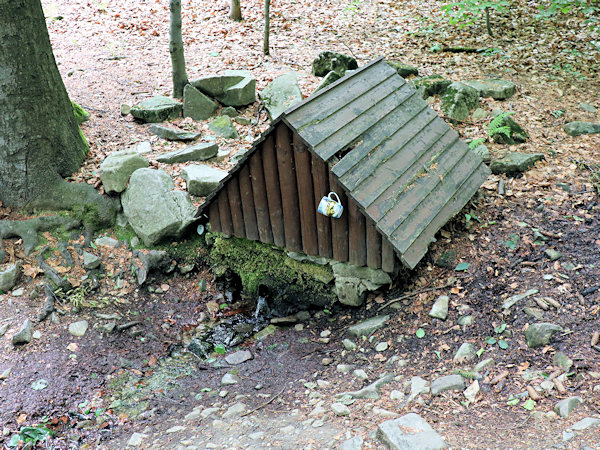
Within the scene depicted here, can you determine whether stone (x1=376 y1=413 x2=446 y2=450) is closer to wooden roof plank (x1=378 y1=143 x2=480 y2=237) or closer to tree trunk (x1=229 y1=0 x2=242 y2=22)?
wooden roof plank (x1=378 y1=143 x2=480 y2=237)

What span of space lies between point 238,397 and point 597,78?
344 inches

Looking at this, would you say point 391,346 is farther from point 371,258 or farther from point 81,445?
point 81,445

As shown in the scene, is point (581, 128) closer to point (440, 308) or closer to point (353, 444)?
point (440, 308)

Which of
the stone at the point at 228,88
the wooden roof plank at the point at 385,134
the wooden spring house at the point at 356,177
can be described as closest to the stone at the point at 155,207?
the wooden spring house at the point at 356,177

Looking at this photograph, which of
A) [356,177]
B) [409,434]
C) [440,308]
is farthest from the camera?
[440,308]

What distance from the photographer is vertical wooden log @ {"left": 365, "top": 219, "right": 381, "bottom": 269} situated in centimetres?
480

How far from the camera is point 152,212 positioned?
6.45 meters

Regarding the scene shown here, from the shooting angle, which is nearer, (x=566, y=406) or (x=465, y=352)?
(x=566, y=406)

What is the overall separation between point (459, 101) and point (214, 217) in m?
4.70

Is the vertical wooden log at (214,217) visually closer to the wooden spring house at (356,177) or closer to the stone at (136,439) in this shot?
the wooden spring house at (356,177)

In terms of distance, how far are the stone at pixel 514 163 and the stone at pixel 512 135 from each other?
594 millimetres

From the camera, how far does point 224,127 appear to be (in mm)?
8172

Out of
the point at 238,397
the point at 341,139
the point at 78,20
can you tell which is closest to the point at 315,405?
the point at 238,397

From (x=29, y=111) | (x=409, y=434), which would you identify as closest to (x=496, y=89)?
(x=409, y=434)
